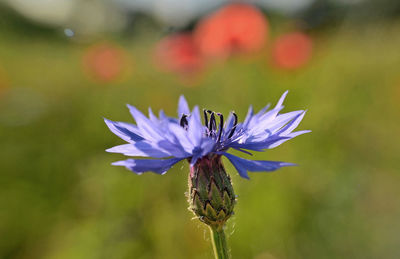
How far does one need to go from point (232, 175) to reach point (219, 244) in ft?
4.05

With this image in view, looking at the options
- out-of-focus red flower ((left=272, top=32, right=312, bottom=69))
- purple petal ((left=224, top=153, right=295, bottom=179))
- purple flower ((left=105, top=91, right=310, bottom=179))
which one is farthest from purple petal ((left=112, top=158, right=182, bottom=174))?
out-of-focus red flower ((left=272, top=32, right=312, bottom=69))

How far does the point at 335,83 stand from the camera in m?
2.90

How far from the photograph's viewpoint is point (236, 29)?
2303 millimetres

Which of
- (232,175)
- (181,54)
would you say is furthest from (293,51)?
(232,175)

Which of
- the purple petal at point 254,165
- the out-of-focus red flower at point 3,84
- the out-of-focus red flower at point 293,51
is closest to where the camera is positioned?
the purple petal at point 254,165

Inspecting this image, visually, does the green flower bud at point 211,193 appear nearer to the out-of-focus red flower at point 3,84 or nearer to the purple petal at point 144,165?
the purple petal at point 144,165

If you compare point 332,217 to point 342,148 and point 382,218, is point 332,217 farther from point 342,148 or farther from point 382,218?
point 342,148

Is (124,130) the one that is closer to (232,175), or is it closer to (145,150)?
(145,150)

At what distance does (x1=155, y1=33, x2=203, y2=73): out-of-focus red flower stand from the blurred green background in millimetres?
106

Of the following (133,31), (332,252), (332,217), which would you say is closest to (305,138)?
(332,217)

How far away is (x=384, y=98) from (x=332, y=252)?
2.01 meters

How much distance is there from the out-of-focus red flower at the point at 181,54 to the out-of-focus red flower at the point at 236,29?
0.46 feet

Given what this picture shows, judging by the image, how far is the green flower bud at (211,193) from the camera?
29.5 inches

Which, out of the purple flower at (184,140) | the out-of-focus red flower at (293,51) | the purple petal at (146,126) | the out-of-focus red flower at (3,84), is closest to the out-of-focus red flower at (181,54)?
the out-of-focus red flower at (293,51)
